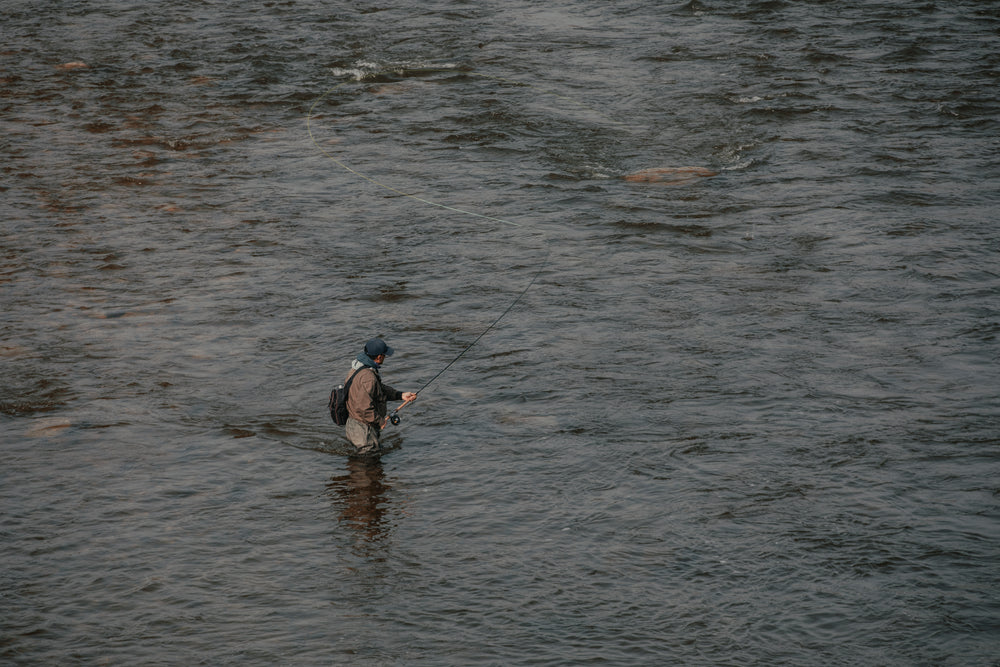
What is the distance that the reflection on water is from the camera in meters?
9.29

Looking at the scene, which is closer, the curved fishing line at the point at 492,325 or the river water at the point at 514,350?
the river water at the point at 514,350

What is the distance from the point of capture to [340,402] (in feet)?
33.2

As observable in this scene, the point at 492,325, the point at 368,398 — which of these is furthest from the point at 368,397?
the point at 492,325

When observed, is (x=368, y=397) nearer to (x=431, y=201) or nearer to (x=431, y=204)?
(x=431, y=204)

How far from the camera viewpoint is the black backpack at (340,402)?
1013 cm

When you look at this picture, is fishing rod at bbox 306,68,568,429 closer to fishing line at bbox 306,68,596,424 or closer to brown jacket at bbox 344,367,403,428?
fishing line at bbox 306,68,596,424

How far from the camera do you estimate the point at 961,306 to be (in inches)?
516

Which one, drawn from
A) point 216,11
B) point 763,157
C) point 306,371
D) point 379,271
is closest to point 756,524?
point 306,371

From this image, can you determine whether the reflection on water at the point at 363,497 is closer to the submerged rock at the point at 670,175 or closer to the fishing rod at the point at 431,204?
the fishing rod at the point at 431,204

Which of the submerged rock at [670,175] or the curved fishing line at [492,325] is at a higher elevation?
the submerged rock at [670,175]

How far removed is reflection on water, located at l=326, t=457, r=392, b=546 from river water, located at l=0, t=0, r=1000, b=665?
0.11ft

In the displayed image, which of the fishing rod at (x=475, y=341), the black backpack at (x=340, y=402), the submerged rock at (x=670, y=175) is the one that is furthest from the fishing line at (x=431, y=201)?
the submerged rock at (x=670, y=175)

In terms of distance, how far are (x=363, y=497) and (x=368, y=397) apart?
870 millimetres

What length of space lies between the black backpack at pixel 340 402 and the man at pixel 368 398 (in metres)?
0.03
